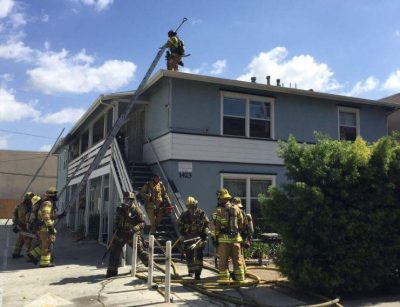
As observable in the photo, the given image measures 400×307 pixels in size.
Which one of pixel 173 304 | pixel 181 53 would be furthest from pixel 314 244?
pixel 181 53

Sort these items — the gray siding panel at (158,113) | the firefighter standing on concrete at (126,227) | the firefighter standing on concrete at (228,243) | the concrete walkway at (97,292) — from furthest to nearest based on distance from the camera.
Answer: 1. the gray siding panel at (158,113)
2. the firefighter standing on concrete at (126,227)
3. the firefighter standing on concrete at (228,243)
4. the concrete walkway at (97,292)

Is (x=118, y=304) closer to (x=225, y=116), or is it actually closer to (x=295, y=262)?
(x=295, y=262)

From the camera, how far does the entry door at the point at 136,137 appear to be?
16.2 m

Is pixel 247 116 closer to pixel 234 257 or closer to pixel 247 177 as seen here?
pixel 247 177

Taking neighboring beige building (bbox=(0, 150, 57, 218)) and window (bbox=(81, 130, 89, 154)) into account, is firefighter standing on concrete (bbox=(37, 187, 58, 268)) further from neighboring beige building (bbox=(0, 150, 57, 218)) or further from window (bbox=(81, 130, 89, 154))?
neighboring beige building (bbox=(0, 150, 57, 218))

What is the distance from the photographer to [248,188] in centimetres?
1385

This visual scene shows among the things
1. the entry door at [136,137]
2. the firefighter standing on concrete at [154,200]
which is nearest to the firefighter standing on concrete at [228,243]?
the firefighter standing on concrete at [154,200]

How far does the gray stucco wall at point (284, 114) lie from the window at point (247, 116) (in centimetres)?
21

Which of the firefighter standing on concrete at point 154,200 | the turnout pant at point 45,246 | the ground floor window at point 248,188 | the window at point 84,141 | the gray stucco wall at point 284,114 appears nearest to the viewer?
the turnout pant at point 45,246

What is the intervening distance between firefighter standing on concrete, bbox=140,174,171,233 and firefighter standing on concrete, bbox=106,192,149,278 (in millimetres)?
1808

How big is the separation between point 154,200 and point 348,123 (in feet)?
28.4

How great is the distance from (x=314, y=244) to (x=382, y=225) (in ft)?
4.14

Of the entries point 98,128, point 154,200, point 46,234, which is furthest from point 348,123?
point 98,128

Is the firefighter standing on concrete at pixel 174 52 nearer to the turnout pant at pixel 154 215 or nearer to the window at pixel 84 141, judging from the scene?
the turnout pant at pixel 154 215
